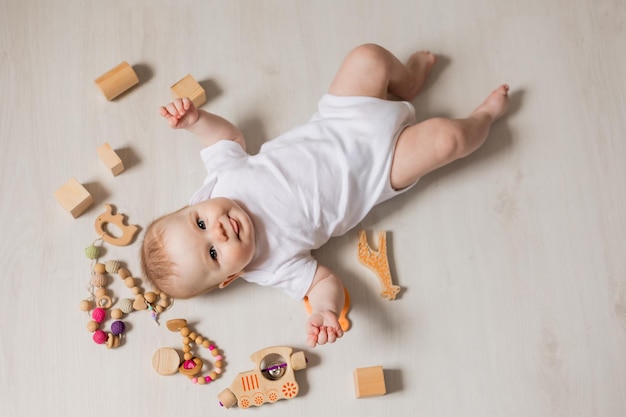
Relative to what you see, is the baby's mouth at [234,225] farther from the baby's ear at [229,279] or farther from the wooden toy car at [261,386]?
the wooden toy car at [261,386]

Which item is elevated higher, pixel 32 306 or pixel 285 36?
Result: pixel 285 36

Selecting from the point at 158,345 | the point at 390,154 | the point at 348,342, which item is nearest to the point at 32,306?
the point at 158,345

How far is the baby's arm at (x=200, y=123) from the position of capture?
107cm

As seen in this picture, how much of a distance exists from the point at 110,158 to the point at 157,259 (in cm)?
27

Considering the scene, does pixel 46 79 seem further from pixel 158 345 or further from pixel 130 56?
pixel 158 345

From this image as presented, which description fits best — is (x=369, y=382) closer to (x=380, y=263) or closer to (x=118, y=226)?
(x=380, y=263)

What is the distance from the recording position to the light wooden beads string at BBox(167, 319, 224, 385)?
42.4 inches

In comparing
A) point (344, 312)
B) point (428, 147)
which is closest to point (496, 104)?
point (428, 147)

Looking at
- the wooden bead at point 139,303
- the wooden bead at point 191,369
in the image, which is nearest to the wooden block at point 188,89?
the wooden bead at point 139,303

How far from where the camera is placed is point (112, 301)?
1116mm

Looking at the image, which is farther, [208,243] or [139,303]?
[139,303]

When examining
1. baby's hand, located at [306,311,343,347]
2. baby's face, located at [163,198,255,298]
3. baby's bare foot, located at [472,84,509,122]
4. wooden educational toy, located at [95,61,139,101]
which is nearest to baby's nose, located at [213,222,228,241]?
baby's face, located at [163,198,255,298]

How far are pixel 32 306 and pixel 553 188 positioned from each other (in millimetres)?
963

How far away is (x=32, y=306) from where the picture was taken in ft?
3.64
